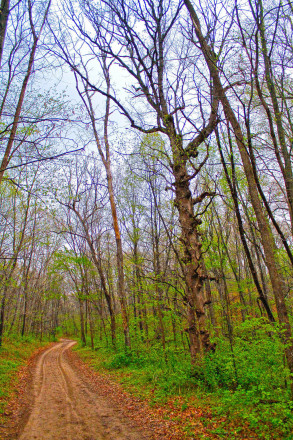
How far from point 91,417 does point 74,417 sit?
369 mm

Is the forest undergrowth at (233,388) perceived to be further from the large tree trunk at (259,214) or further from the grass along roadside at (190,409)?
the large tree trunk at (259,214)

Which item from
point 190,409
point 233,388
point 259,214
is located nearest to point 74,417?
point 190,409

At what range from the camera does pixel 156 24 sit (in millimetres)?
7402

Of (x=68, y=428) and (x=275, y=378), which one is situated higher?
(x=275, y=378)

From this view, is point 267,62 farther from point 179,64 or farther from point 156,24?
point 156,24

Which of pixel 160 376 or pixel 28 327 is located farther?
pixel 28 327

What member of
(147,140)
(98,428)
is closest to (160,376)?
(98,428)

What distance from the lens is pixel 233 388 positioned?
556cm

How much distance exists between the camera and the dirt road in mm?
4492

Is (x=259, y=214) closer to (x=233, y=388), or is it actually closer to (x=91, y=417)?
(x=233, y=388)

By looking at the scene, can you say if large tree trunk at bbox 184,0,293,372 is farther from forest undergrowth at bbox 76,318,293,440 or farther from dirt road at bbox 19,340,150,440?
dirt road at bbox 19,340,150,440

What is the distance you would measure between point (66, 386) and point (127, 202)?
11333 mm

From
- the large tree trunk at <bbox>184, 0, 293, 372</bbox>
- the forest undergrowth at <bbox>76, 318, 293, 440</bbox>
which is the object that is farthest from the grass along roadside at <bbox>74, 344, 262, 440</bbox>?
the large tree trunk at <bbox>184, 0, 293, 372</bbox>

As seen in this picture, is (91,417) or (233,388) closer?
(91,417)
